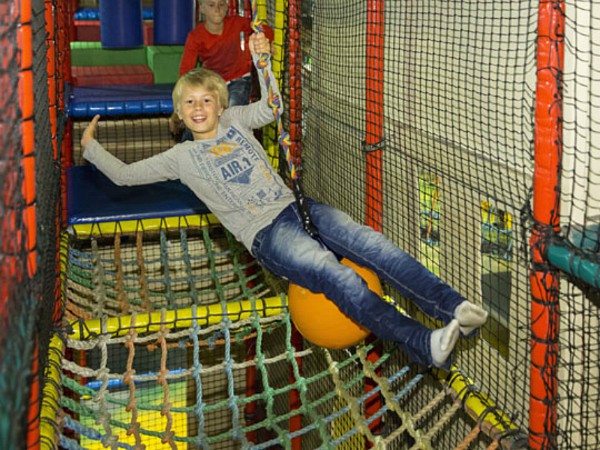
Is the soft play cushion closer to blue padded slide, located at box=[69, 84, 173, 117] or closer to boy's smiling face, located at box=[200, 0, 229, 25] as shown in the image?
blue padded slide, located at box=[69, 84, 173, 117]

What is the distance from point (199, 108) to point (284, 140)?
35 cm

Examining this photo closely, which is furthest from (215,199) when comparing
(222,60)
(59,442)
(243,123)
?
(222,60)

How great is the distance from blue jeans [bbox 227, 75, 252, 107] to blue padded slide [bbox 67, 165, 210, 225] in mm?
510

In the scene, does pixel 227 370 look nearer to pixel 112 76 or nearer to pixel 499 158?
pixel 499 158

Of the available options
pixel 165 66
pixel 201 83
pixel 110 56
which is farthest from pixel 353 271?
pixel 110 56

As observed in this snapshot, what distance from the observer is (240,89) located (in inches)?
131

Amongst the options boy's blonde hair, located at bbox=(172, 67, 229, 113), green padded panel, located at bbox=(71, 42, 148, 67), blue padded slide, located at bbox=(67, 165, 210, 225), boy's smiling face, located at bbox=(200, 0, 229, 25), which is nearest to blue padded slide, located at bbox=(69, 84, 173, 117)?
blue padded slide, located at bbox=(67, 165, 210, 225)

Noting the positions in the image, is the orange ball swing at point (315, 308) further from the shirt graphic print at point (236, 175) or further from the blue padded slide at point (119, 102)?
the blue padded slide at point (119, 102)

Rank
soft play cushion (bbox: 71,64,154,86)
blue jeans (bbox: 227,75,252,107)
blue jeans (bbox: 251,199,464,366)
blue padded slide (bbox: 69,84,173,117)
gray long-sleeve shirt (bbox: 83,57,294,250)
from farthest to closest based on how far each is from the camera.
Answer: soft play cushion (bbox: 71,64,154,86), blue padded slide (bbox: 69,84,173,117), blue jeans (bbox: 227,75,252,107), gray long-sleeve shirt (bbox: 83,57,294,250), blue jeans (bbox: 251,199,464,366)

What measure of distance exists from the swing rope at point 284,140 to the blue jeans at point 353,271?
38 mm

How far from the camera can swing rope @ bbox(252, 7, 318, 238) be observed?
2.00m

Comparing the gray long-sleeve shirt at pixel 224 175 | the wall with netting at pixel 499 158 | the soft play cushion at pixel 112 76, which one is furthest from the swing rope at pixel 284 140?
the soft play cushion at pixel 112 76

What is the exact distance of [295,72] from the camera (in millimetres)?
2734

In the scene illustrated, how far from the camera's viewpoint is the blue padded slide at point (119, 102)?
11.9ft
